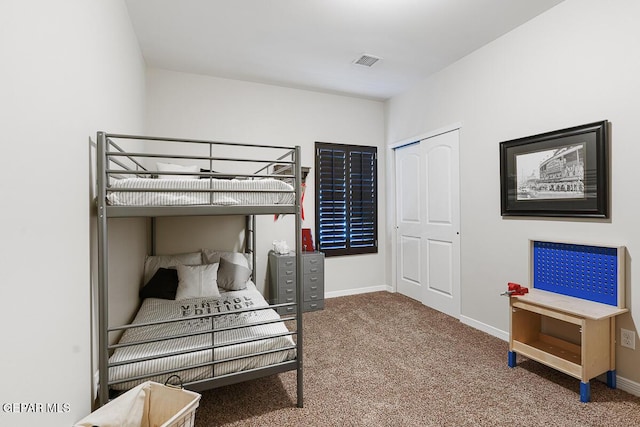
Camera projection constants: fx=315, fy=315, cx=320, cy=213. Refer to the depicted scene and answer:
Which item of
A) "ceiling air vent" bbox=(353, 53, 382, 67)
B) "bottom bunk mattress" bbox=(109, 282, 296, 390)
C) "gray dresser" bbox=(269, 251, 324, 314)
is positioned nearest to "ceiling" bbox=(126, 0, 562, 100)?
"ceiling air vent" bbox=(353, 53, 382, 67)

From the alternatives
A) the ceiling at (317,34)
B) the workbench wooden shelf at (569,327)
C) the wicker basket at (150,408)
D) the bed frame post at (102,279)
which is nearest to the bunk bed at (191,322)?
the bed frame post at (102,279)

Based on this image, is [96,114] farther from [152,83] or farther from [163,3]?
[152,83]

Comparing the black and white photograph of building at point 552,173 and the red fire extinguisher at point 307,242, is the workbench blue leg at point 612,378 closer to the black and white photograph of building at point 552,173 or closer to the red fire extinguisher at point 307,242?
the black and white photograph of building at point 552,173

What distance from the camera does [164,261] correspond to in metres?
3.17

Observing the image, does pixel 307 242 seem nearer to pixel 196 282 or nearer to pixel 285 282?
pixel 285 282

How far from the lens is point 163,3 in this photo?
238 centimetres

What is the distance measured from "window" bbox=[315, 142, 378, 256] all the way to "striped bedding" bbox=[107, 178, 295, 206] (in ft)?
7.37

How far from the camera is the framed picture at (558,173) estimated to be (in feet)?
7.12

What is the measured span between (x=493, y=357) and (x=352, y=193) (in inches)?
99.3

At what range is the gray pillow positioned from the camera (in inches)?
124

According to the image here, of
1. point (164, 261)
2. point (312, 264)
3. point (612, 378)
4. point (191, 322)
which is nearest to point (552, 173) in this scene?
point (612, 378)

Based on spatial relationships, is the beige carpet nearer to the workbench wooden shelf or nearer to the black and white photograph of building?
the workbench wooden shelf

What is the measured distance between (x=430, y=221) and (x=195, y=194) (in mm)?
2889

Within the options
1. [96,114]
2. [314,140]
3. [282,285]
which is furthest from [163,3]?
[282,285]
